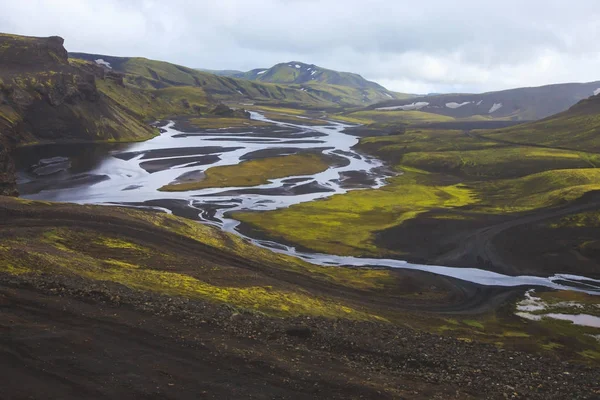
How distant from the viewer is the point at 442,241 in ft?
249

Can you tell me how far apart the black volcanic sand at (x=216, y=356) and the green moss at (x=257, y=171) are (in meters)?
77.8

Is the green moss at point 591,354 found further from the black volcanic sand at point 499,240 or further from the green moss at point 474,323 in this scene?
the black volcanic sand at point 499,240

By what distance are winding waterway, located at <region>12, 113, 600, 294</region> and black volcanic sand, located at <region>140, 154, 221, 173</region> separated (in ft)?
0.88

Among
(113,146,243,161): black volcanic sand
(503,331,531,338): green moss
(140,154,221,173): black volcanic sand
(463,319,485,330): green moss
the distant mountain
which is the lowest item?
(503,331,531,338): green moss

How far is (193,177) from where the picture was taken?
11794cm

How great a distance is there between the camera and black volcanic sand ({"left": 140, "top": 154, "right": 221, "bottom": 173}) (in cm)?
12888

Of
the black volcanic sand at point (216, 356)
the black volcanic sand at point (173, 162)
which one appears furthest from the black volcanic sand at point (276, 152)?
the black volcanic sand at point (216, 356)

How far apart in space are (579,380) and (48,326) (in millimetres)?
29147

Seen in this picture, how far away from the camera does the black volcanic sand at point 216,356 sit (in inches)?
748

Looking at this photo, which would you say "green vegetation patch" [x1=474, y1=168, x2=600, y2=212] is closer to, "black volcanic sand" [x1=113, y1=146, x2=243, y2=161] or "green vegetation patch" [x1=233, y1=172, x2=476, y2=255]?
"green vegetation patch" [x1=233, y1=172, x2=476, y2=255]

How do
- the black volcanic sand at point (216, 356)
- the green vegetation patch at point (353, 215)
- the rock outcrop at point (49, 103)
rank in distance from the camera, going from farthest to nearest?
the rock outcrop at point (49, 103) < the green vegetation patch at point (353, 215) < the black volcanic sand at point (216, 356)

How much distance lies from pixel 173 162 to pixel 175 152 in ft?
66.0

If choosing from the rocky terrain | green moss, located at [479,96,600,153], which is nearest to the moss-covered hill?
the rocky terrain

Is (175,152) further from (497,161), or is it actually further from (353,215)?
(497,161)
